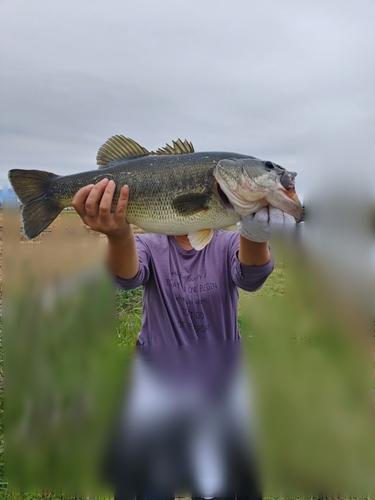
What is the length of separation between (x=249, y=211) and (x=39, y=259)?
2.49 feet

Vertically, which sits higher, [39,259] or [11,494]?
[39,259]

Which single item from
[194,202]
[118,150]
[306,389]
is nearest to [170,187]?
[194,202]

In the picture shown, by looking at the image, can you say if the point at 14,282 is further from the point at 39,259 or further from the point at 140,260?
the point at 140,260

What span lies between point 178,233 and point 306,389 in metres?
0.68

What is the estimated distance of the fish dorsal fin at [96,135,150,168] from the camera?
61.4 inches

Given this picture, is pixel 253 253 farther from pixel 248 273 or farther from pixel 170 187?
pixel 170 187

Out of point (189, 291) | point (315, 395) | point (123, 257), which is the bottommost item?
point (315, 395)

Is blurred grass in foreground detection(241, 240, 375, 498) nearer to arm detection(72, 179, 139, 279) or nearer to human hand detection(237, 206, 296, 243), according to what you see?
human hand detection(237, 206, 296, 243)

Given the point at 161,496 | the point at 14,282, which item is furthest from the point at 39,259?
the point at 161,496

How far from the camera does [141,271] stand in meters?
1.82

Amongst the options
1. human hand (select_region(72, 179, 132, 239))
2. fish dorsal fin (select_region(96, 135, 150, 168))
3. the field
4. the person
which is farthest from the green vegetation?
fish dorsal fin (select_region(96, 135, 150, 168))

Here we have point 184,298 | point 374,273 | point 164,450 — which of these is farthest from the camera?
point 184,298

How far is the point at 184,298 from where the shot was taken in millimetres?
1848

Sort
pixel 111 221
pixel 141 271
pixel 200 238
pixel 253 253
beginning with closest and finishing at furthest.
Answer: pixel 200 238 < pixel 111 221 < pixel 253 253 < pixel 141 271
